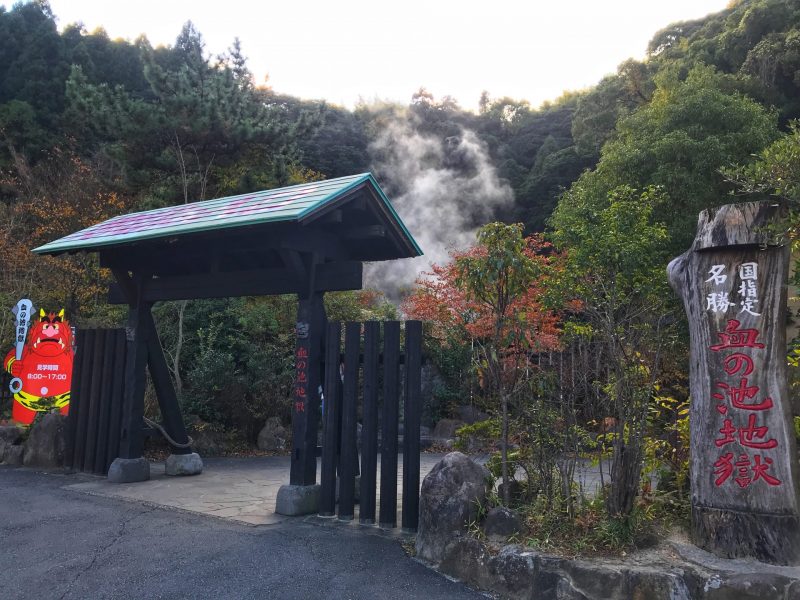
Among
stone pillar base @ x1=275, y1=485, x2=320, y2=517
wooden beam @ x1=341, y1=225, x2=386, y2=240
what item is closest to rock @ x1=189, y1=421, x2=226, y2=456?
stone pillar base @ x1=275, y1=485, x2=320, y2=517

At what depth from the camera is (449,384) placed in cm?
1550

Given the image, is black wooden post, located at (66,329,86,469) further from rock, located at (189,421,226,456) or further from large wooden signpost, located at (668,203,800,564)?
large wooden signpost, located at (668,203,800,564)

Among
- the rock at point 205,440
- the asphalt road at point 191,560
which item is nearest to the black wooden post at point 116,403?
the asphalt road at point 191,560

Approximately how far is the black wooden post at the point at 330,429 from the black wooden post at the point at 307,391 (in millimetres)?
163

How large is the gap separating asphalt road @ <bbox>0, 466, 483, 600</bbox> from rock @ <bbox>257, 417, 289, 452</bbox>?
18.7 feet

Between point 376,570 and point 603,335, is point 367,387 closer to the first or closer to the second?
point 376,570

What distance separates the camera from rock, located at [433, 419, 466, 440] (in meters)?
13.9

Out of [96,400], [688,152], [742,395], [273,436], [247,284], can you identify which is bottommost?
[273,436]

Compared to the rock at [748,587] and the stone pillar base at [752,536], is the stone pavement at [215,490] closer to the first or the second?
the stone pillar base at [752,536]

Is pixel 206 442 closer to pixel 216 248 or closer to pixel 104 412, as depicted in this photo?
pixel 104 412

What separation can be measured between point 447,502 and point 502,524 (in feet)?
1.49

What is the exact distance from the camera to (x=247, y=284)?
265 inches

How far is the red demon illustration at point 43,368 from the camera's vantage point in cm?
1077

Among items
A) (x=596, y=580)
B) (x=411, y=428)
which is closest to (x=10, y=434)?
(x=411, y=428)
